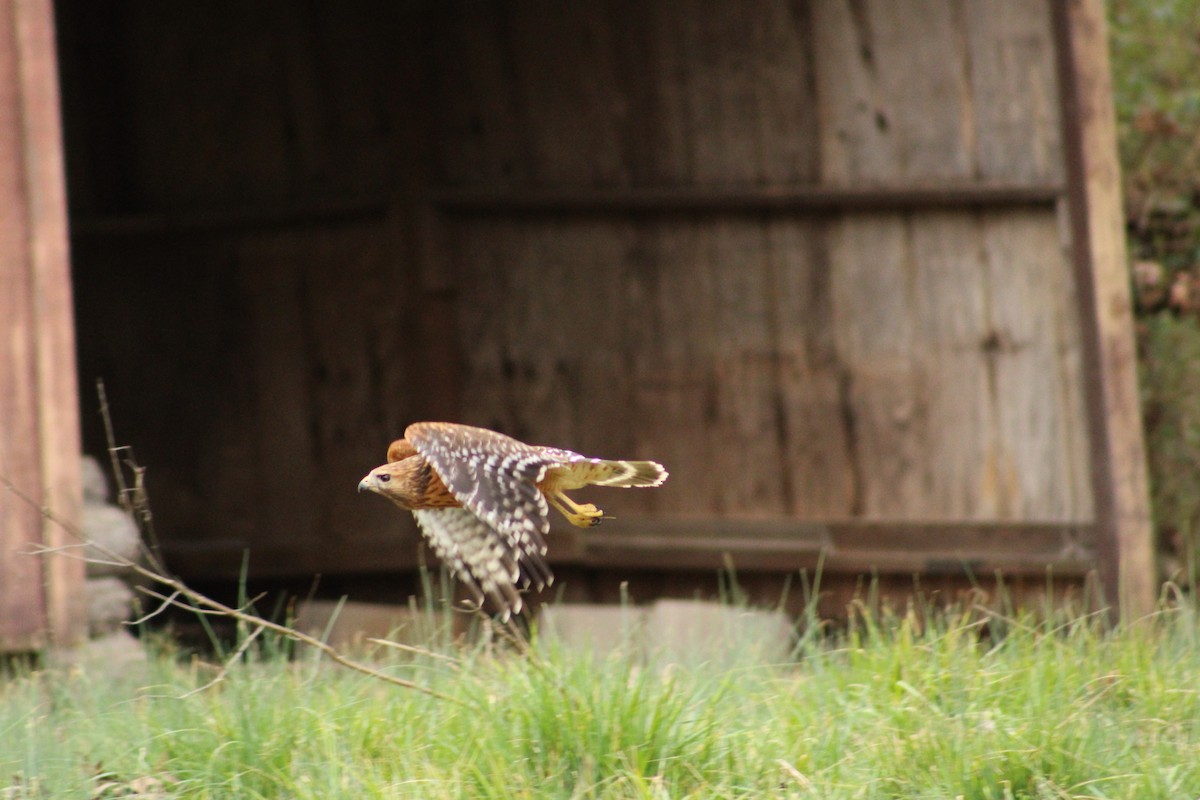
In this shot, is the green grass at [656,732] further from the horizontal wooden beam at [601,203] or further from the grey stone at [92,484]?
the horizontal wooden beam at [601,203]

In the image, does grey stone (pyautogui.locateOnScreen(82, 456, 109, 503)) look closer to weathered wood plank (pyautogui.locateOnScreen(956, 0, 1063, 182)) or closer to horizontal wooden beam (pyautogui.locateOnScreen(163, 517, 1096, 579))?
horizontal wooden beam (pyautogui.locateOnScreen(163, 517, 1096, 579))

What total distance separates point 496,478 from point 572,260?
4.52m

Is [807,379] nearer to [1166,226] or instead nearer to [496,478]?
[1166,226]

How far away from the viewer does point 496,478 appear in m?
2.97

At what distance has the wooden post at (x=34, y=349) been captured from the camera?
4410 millimetres

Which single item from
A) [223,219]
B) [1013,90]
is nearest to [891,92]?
[1013,90]

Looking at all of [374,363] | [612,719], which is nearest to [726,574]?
[374,363]

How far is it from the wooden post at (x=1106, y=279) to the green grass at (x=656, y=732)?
6.63 ft

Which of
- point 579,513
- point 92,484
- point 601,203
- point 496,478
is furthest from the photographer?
point 601,203

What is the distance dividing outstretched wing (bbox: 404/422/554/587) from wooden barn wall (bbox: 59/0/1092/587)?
4102mm

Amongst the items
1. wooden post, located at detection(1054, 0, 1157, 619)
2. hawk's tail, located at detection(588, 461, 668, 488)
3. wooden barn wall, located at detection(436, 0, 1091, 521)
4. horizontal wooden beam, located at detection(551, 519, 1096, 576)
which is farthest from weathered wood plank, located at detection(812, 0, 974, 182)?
hawk's tail, located at detection(588, 461, 668, 488)

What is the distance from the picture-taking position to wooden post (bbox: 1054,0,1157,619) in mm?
5785

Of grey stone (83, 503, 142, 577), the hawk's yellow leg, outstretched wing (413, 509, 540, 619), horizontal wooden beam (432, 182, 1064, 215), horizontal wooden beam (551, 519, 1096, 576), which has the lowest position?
horizontal wooden beam (551, 519, 1096, 576)

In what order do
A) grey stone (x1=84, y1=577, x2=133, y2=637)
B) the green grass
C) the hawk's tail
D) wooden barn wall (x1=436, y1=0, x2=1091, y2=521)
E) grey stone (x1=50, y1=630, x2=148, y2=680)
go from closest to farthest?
the green grass
the hawk's tail
grey stone (x1=50, y1=630, x2=148, y2=680)
grey stone (x1=84, y1=577, x2=133, y2=637)
wooden barn wall (x1=436, y1=0, x2=1091, y2=521)
